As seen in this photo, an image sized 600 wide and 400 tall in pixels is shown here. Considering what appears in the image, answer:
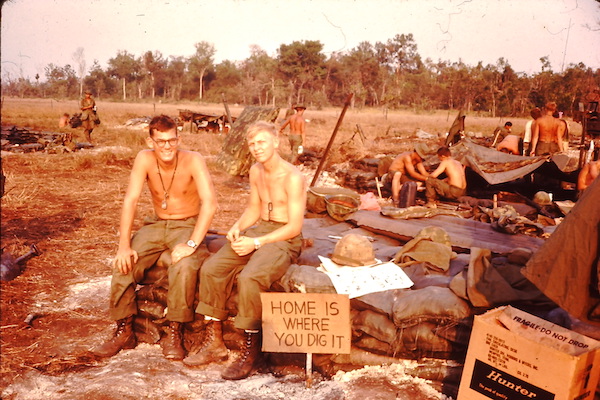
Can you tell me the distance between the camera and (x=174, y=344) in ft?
11.5

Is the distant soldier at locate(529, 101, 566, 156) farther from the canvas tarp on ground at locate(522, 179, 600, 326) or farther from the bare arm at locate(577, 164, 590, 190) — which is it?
the canvas tarp on ground at locate(522, 179, 600, 326)

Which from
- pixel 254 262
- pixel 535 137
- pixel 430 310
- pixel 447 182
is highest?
pixel 535 137

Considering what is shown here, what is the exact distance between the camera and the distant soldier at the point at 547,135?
33.2 feet

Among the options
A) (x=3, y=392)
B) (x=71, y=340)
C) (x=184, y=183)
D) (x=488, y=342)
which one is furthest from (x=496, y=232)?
(x=3, y=392)

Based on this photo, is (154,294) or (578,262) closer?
(578,262)

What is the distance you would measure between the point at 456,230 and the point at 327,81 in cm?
4497

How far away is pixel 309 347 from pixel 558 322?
4.96ft

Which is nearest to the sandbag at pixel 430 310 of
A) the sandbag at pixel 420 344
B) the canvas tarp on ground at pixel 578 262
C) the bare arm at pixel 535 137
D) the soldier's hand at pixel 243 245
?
the sandbag at pixel 420 344

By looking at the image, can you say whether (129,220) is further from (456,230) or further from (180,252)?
(456,230)

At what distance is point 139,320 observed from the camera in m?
3.81

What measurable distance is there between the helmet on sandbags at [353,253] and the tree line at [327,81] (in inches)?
1198

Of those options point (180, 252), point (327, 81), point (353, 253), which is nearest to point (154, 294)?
point (180, 252)

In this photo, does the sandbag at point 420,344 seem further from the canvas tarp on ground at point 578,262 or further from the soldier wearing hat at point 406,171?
the soldier wearing hat at point 406,171

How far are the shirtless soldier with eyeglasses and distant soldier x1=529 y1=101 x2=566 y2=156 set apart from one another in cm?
870
